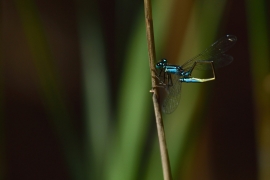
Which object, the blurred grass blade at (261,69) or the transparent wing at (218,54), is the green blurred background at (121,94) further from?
the transparent wing at (218,54)

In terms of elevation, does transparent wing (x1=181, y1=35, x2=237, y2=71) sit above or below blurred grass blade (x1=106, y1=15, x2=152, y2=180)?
above

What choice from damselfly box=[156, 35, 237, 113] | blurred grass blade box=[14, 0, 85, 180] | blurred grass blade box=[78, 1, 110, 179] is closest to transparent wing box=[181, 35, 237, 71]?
damselfly box=[156, 35, 237, 113]

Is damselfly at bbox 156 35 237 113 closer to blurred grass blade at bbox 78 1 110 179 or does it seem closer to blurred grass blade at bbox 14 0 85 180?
blurred grass blade at bbox 78 1 110 179

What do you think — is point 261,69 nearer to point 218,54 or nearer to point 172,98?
point 218,54

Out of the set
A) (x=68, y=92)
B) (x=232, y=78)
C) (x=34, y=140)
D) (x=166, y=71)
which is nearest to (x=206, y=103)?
(x=232, y=78)

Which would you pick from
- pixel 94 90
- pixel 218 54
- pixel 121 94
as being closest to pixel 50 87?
pixel 94 90

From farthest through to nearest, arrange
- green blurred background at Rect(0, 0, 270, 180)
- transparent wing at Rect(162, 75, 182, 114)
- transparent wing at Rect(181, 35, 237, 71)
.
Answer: green blurred background at Rect(0, 0, 270, 180)
transparent wing at Rect(181, 35, 237, 71)
transparent wing at Rect(162, 75, 182, 114)
